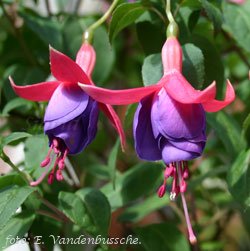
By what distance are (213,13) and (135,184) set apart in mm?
405

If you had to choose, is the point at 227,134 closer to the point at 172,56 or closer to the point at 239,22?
the point at 239,22

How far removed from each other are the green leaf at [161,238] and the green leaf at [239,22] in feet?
1.30

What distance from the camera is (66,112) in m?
0.77

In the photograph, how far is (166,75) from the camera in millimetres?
759

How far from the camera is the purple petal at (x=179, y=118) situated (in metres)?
0.72

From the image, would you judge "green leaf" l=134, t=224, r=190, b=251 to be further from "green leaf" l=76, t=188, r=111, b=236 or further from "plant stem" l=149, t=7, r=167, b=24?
"plant stem" l=149, t=7, r=167, b=24

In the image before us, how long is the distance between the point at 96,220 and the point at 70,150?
164mm

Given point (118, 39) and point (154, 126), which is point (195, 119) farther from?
point (118, 39)

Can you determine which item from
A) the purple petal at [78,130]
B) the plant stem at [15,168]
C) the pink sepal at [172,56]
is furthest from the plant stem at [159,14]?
the plant stem at [15,168]

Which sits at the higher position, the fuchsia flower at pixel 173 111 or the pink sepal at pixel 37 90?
the pink sepal at pixel 37 90

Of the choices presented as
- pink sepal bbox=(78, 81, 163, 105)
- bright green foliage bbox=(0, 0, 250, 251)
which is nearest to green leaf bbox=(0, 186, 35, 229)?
bright green foliage bbox=(0, 0, 250, 251)

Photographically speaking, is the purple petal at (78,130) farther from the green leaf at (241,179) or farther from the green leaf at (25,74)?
the green leaf at (25,74)

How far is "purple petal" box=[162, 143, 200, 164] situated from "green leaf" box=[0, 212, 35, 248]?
31 centimetres

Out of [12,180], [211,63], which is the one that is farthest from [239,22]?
[12,180]
